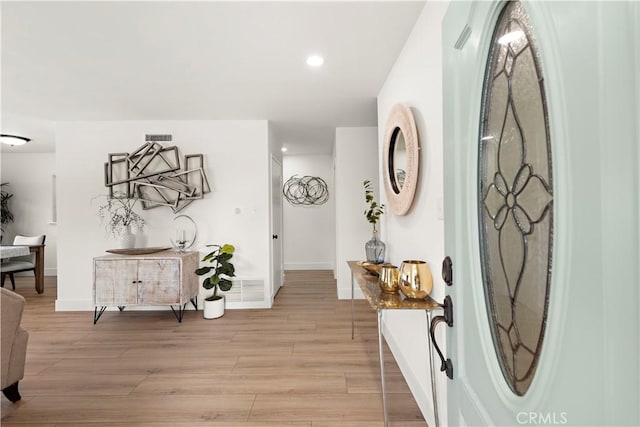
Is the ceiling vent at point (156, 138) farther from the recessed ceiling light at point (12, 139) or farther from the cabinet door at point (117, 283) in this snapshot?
the recessed ceiling light at point (12, 139)

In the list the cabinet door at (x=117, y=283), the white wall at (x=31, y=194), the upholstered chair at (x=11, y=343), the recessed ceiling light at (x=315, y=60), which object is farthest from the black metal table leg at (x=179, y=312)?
the white wall at (x=31, y=194)

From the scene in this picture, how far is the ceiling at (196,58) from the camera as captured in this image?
5.82 feet

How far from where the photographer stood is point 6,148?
204 inches

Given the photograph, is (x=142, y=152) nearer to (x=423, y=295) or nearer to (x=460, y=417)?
(x=423, y=295)

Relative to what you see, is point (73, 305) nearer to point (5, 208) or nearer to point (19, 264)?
point (19, 264)

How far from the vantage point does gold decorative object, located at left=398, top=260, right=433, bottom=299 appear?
151 centimetres

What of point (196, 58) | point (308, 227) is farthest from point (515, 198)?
point (308, 227)

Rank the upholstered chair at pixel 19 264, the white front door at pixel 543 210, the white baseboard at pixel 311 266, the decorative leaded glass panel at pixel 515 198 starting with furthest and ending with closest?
1. the white baseboard at pixel 311 266
2. the upholstered chair at pixel 19 264
3. the decorative leaded glass panel at pixel 515 198
4. the white front door at pixel 543 210

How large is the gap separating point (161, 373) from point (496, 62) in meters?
2.77

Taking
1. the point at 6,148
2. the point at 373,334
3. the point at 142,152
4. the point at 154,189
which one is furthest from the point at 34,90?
the point at 373,334

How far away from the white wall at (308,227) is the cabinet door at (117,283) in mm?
3202

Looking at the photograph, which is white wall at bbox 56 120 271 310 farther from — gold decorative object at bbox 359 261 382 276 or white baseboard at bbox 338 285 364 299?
gold decorative object at bbox 359 261 382 276

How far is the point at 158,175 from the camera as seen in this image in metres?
3.66

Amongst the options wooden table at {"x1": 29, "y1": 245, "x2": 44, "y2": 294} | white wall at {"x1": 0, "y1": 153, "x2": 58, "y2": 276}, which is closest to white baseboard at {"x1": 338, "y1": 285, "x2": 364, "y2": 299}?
wooden table at {"x1": 29, "y1": 245, "x2": 44, "y2": 294}
